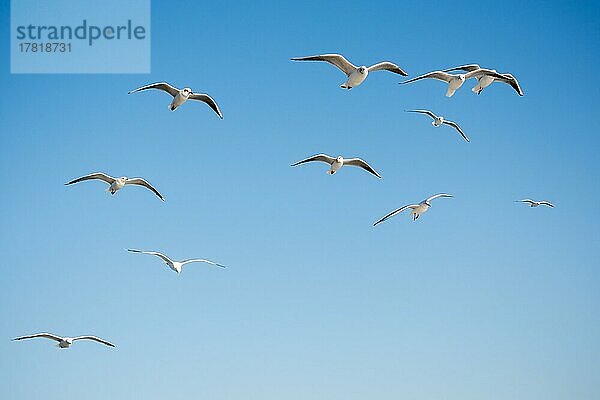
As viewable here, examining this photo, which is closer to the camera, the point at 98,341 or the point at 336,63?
the point at 336,63

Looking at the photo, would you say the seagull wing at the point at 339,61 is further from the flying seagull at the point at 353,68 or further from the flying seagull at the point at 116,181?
the flying seagull at the point at 116,181

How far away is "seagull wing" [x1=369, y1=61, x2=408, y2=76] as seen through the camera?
26.4m

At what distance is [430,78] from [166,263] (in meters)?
10.6

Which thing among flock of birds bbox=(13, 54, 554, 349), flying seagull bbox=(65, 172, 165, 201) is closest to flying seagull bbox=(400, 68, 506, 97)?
flock of birds bbox=(13, 54, 554, 349)

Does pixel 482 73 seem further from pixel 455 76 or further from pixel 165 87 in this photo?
pixel 165 87

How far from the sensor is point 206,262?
33500 millimetres

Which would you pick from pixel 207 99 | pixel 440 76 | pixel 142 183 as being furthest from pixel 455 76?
pixel 142 183

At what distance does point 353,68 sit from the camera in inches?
1026

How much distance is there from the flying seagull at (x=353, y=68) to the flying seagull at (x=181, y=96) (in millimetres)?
3766

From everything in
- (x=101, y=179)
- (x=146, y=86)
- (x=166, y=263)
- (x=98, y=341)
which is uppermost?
(x=146, y=86)

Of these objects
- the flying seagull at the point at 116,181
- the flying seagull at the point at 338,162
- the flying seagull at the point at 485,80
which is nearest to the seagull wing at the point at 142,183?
the flying seagull at the point at 116,181

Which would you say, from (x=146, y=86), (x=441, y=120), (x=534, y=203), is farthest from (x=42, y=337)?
(x=534, y=203)

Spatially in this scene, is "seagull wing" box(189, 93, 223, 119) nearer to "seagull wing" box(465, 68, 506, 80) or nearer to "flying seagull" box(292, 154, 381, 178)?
A: "flying seagull" box(292, 154, 381, 178)

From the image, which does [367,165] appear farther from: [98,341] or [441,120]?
[98,341]
